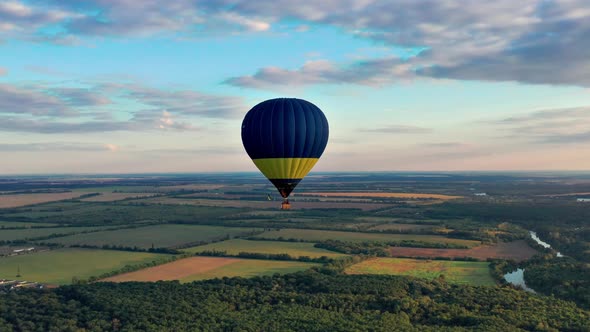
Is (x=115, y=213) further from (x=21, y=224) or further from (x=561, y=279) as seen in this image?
(x=561, y=279)

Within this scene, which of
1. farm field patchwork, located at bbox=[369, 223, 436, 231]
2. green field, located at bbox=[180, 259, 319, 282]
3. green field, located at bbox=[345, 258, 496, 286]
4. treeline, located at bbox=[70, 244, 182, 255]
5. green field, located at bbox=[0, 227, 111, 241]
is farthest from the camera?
farm field patchwork, located at bbox=[369, 223, 436, 231]

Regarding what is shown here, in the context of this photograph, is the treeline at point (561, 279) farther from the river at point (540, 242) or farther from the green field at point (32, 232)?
the green field at point (32, 232)

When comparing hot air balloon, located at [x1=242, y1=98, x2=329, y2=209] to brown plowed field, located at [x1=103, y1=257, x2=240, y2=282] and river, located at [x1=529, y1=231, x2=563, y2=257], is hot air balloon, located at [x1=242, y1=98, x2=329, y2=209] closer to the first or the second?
brown plowed field, located at [x1=103, y1=257, x2=240, y2=282]

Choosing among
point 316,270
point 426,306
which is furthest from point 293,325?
point 316,270

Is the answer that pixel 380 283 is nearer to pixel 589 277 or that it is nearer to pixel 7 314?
pixel 589 277

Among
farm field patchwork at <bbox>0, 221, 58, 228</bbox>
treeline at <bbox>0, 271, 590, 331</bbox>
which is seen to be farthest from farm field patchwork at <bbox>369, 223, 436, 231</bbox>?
farm field patchwork at <bbox>0, 221, 58, 228</bbox>

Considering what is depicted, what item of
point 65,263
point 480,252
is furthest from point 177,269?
point 480,252
